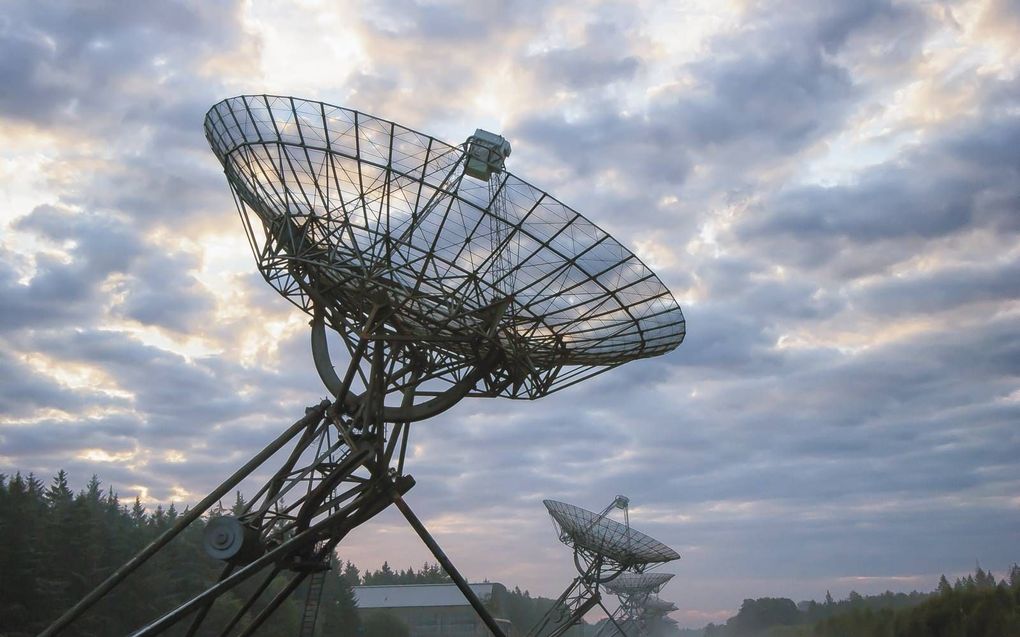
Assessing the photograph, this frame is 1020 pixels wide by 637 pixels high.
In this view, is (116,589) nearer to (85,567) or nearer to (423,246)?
(85,567)

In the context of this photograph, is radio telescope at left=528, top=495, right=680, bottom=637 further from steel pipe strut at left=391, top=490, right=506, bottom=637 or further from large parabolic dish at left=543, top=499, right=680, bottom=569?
steel pipe strut at left=391, top=490, right=506, bottom=637

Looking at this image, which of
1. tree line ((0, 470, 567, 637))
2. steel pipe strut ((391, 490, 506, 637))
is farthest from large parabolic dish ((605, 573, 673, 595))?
steel pipe strut ((391, 490, 506, 637))

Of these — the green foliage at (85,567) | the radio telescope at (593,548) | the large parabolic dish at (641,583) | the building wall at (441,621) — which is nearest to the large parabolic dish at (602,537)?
the radio telescope at (593,548)

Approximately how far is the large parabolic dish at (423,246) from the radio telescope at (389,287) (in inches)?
1.7

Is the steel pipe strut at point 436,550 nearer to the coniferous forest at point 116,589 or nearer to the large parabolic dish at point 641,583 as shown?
the coniferous forest at point 116,589

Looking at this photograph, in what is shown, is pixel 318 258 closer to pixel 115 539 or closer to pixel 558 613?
pixel 558 613

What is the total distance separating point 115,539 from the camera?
73.6 m

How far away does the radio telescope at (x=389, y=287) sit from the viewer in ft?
84.9

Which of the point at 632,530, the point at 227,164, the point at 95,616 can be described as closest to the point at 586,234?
the point at 227,164

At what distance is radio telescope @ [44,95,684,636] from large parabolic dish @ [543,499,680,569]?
2597 centimetres

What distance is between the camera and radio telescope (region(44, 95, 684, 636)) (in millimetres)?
25875

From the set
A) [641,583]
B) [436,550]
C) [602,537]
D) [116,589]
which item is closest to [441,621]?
[641,583]

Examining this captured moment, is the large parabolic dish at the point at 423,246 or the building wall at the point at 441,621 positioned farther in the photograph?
the building wall at the point at 441,621

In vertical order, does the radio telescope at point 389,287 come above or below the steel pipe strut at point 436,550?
above
